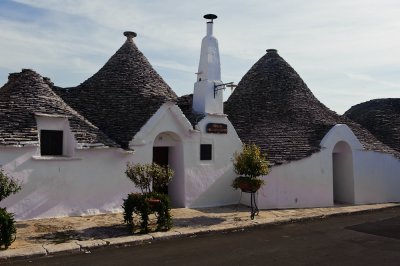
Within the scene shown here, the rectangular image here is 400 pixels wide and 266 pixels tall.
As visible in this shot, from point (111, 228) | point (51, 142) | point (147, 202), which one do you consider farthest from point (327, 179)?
point (51, 142)

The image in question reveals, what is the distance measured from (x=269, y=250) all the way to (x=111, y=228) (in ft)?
14.9

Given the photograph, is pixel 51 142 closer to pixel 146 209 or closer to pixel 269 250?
pixel 146 209

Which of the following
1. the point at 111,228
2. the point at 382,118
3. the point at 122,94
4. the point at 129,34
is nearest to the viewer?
the point at 111,228

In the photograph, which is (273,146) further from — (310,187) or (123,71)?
(123,71)

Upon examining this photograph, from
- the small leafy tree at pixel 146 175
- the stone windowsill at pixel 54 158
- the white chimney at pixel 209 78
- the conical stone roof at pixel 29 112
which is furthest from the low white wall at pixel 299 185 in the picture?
the stone windowsill at pixel 54 158

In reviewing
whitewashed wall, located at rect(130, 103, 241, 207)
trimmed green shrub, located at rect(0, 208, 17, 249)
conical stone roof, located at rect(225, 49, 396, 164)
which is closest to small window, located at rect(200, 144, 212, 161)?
whitewashed wall, located at rect(130, 103, 241, 207)

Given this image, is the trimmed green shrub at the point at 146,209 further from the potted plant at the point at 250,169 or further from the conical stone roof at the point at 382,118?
the conical stone roof at the point at 382,118

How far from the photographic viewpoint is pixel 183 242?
392 inches

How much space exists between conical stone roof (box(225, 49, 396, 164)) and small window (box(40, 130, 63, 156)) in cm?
859

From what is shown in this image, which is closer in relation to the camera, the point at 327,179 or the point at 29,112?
the point at 29,112

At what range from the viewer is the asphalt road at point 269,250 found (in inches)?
321

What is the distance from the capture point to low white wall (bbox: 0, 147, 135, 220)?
11898 mm

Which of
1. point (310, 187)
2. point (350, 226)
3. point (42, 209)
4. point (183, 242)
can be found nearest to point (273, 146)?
point (310, 187)

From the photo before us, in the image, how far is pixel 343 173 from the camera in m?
19.3
